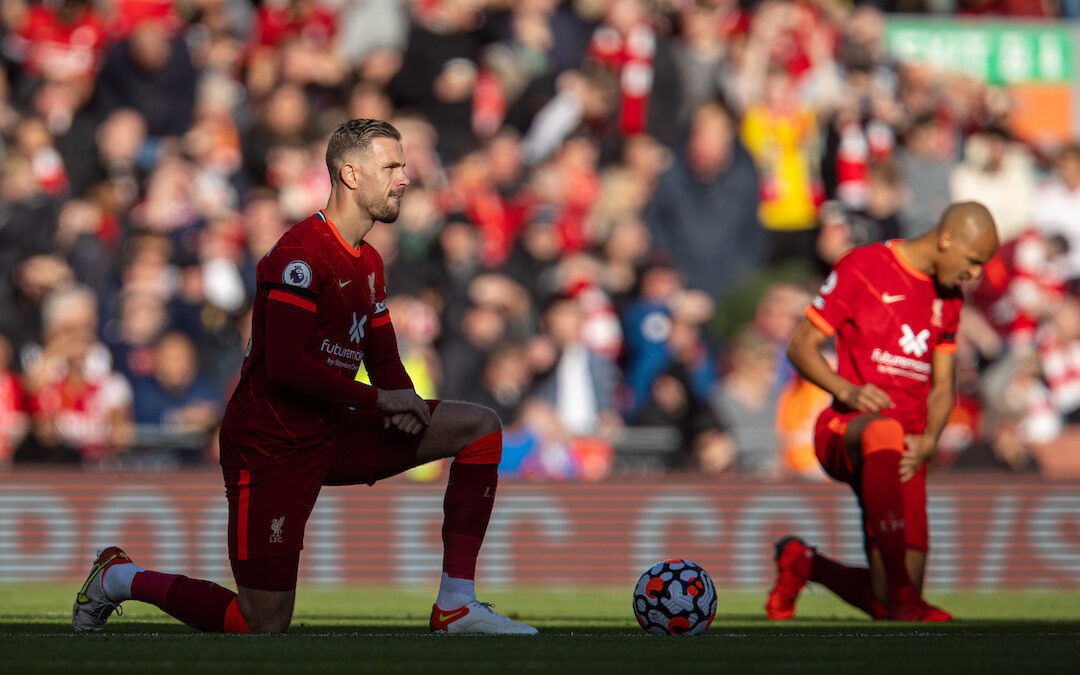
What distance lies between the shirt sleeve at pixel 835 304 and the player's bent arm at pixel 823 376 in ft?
0.16

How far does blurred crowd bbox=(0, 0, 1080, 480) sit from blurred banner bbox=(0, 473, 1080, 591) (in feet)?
1.67

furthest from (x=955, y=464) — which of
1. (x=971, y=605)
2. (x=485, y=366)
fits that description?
(x=485, y=366)

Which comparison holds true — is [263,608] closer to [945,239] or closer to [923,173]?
[945,239]

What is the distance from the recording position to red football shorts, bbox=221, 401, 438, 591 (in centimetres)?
679

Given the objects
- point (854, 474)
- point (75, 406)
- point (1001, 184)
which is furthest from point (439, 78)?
point (854, 474)

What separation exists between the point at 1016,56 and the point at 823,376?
12.8m

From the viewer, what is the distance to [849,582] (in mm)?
8695

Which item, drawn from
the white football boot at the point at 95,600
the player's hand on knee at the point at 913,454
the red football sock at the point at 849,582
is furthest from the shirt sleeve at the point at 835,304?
the white football boot at the point at 95,600

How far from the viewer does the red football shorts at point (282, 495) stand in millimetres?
6789

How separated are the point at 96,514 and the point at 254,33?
22.3 feet

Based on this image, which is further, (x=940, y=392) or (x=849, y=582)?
(x=940, y=392)

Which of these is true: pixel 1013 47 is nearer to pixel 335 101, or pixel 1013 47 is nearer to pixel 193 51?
pixel 335 101

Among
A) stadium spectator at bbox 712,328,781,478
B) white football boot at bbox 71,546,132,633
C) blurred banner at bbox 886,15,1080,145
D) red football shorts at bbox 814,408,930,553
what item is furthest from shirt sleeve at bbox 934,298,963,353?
blurred banner at bbox 886,15,1080,145

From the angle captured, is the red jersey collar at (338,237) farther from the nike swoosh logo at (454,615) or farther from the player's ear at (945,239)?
the player's ear at (945,239)
